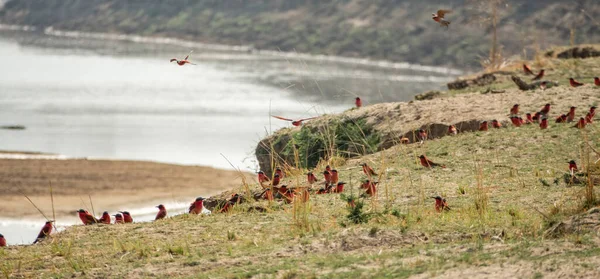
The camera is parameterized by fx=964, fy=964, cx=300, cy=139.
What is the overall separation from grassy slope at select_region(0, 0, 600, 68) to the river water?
1.60 m

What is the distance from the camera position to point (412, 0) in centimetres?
5231

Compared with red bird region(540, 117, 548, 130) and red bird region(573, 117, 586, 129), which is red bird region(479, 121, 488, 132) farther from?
red bird region(573, 117, 586, 129)

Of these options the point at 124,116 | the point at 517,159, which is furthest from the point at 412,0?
the point at 517,159

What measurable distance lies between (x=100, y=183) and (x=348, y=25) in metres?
33.5

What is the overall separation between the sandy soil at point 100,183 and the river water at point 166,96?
0.98m

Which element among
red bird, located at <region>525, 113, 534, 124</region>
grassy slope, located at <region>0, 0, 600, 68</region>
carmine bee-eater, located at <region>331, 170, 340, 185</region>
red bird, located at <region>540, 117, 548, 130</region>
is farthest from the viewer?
grassy slope, located at <region>0, 0, 600, 68</region>

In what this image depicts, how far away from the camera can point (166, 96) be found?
1383 inches

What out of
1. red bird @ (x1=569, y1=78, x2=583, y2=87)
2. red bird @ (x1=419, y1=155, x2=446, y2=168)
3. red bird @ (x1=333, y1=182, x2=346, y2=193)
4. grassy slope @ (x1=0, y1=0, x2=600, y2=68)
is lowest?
red bird @ (x1=333, y1=182, x2=346, y2=193)

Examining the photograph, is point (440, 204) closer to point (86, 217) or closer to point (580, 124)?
point (86, 217)

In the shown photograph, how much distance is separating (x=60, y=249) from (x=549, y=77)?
8.08m

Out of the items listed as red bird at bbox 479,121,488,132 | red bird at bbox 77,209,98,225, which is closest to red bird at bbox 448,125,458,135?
red bird at bbox 479,121,488,132

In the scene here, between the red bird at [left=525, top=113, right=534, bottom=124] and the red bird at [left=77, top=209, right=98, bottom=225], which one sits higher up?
the red bird at [left=525, top=113, right=534, bottom=124]

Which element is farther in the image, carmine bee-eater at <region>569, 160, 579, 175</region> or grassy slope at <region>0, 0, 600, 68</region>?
grassy slope at <region>0, 0, 600, 68</region>

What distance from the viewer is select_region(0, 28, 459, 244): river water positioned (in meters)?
A: 24.2
